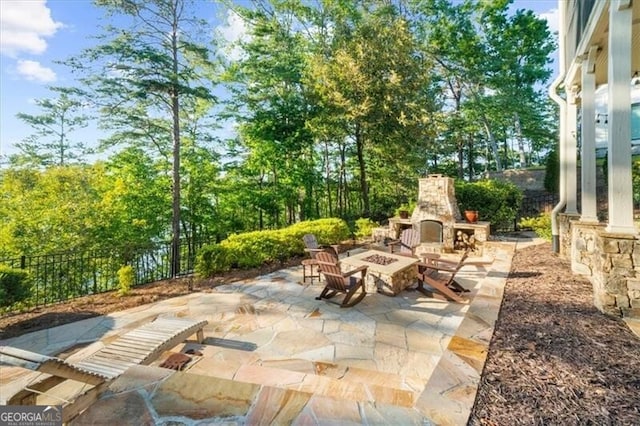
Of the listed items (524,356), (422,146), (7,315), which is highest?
(422,146)

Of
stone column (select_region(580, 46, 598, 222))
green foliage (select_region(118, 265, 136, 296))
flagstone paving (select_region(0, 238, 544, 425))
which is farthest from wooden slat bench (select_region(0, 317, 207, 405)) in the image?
stone column (select_region(580, 46, 598, 222))

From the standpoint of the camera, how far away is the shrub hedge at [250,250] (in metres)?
6.25

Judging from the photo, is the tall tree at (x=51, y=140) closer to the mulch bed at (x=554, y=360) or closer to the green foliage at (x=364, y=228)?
the mulch bed at (x=554, y=360)

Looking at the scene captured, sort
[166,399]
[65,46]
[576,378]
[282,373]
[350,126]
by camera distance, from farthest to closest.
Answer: [350,126]
[65,46]
[282,373]
[576,378]
[166,399]

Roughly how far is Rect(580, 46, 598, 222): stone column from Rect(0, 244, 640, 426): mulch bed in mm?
1224

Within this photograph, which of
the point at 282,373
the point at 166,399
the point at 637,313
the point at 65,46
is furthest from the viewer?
the point at 65,46

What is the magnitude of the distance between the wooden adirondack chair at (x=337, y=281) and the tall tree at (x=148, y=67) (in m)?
4.31

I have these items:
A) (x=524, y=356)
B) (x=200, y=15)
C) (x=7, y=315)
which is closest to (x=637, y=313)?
(x=524, y=356)

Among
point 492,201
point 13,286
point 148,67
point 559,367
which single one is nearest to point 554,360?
point 559,367

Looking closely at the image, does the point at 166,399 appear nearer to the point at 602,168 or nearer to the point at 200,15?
the point at 200,15

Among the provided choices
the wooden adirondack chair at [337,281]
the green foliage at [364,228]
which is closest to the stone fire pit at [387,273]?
the wooden adirondack chair at [337,281]

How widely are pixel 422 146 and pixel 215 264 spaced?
866 cm

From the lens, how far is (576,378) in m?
2.03

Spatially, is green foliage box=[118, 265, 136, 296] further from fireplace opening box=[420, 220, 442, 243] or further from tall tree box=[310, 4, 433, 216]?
tall tree box=[310, 4, 433, 216]
